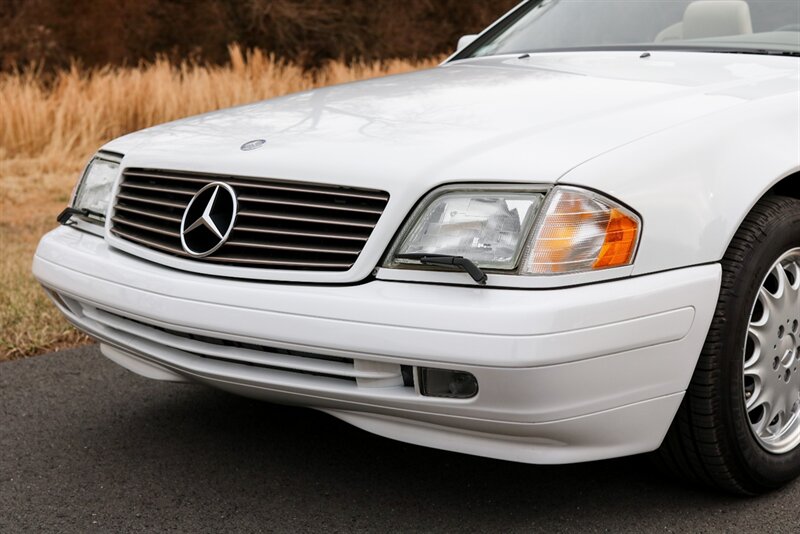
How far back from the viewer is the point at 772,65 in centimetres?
317

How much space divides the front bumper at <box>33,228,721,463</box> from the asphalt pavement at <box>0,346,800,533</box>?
328 millimetres

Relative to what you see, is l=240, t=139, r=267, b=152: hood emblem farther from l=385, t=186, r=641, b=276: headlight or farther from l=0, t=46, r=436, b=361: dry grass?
l=0, t=46, r=436, b=361: dry grass

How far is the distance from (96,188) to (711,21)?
2161mm

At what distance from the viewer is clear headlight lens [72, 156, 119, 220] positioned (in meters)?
3.16

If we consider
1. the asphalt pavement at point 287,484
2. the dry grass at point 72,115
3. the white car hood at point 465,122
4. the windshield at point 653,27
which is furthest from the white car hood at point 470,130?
the dry grass at point 72,115

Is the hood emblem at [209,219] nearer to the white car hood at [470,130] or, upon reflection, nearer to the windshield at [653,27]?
the white car hood at [470,130]

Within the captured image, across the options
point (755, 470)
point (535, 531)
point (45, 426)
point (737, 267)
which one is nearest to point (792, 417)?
point (755, 470)

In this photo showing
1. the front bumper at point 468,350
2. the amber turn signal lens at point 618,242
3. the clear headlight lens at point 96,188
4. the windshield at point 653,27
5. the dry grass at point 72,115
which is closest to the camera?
the front bumper at point 468,350

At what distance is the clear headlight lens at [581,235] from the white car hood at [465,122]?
80 millimetres

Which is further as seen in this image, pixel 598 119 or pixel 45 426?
pixel 45 426

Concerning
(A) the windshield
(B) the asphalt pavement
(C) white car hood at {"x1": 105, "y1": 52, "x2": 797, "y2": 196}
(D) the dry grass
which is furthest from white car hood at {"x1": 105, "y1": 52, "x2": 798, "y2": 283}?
(D) the dry grass

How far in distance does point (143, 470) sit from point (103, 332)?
439 millimetres

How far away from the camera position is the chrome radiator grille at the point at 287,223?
2475mm

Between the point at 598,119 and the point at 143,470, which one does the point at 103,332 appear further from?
the point at 598,119
